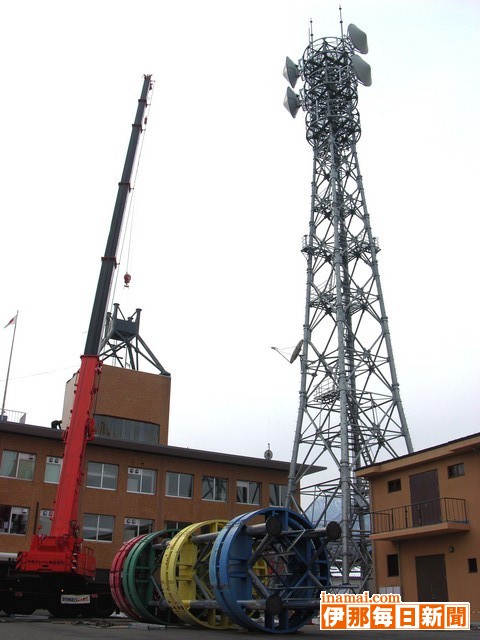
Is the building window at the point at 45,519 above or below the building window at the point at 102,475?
below

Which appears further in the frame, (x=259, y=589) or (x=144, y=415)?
(x=144, y=415)

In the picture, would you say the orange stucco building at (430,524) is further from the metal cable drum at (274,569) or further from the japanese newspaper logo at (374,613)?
the metal cable drum at (274,569)

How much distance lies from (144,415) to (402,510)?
20449mm

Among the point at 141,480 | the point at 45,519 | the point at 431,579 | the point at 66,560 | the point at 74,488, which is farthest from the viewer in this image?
the point at 141,480

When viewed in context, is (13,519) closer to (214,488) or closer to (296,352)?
(214,488)

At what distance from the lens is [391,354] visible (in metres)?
38.7

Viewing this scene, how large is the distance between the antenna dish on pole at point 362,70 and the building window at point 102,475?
30280 millimetres

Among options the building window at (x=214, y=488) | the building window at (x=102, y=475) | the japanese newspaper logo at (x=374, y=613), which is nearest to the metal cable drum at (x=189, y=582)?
the japanese newspaper logo at (x=374, y=613)

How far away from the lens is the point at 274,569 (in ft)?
60.2

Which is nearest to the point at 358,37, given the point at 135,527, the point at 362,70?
the point at 362,70

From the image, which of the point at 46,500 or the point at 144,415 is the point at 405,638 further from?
the point at 144,415

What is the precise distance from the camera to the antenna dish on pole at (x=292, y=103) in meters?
47.5

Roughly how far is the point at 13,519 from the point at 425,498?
21976 mm

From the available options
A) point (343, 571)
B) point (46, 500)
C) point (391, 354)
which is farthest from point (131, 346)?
point (343, 571)
